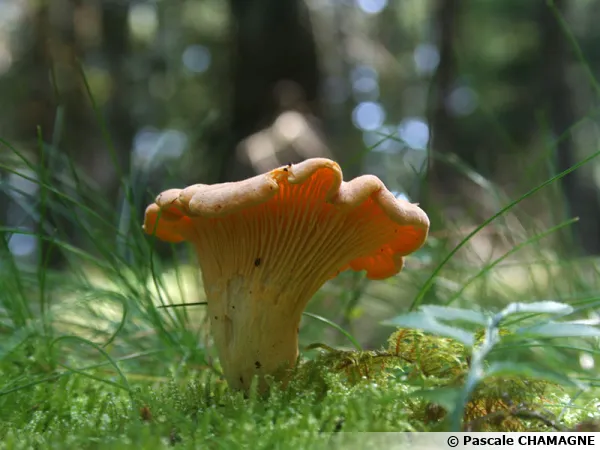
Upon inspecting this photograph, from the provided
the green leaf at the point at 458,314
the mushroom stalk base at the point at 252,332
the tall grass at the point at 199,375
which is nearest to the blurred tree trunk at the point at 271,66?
the tall grass at the point at 199,375

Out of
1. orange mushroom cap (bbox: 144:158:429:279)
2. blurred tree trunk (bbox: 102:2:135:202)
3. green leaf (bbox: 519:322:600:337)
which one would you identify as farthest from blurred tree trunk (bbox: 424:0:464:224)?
blurred tree trunk (bbox: 102:2:135:202)

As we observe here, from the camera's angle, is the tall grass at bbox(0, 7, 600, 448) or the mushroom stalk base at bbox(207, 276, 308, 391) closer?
the tall grass at bbox(0, 7, 600, 448)

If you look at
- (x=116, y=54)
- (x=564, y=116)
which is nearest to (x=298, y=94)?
(x=564, y=116)

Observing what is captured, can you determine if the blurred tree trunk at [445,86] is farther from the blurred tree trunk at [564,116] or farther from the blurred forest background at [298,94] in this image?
A: the blurred tree trunk at [564,116]

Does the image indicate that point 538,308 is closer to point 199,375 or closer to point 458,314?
point 458,314

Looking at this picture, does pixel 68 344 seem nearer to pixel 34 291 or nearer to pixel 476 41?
pixel 34 291

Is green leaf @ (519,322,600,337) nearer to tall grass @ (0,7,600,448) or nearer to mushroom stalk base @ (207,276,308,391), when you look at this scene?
tall grass @ (0,7,600,448)

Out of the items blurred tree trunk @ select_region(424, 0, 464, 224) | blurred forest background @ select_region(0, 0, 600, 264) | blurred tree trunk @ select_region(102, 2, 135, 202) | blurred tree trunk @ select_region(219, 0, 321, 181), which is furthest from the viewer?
blurred tree trunk @ select_region(102, 2, 135, 202)

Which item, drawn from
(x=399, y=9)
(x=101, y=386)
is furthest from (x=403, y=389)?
(x=399, y=9)
